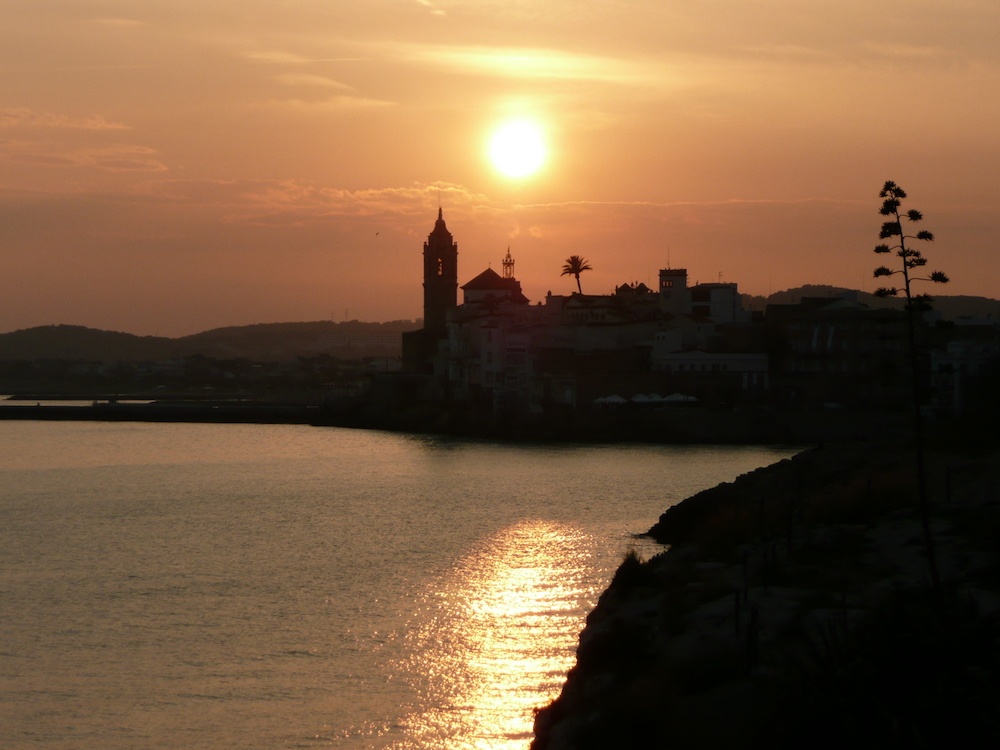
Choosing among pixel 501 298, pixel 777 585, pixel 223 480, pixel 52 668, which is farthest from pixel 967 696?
pixel 501 298

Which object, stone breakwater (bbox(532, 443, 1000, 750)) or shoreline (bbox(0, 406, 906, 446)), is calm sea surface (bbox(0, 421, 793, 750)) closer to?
stone breakwater (bbox(532, 443, 1000, 750))

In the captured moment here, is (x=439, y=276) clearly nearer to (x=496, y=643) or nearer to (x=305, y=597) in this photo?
(x=305, y=597)

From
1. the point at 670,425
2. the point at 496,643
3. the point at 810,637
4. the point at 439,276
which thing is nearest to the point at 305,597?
the point at 496,643

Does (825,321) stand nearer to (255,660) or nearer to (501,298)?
(501,298)

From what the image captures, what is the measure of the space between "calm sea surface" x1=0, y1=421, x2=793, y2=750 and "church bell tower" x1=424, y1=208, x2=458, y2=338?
6400 cm

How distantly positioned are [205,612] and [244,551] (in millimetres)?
9909

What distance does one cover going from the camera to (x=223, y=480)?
2425 inches

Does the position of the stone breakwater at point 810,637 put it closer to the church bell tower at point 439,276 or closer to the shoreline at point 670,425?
the shoreline at point 670,425

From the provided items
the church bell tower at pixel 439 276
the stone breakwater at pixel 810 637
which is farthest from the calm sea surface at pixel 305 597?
the church bell tower at pixel 439 276

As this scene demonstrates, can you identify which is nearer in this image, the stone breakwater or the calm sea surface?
the stone breakwater

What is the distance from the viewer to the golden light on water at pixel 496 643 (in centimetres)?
2012

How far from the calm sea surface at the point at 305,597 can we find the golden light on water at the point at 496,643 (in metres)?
0.06

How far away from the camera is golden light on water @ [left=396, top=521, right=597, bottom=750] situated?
66.0 feet

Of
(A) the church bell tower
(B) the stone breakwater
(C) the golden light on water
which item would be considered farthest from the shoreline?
(B) the stone breakwater
